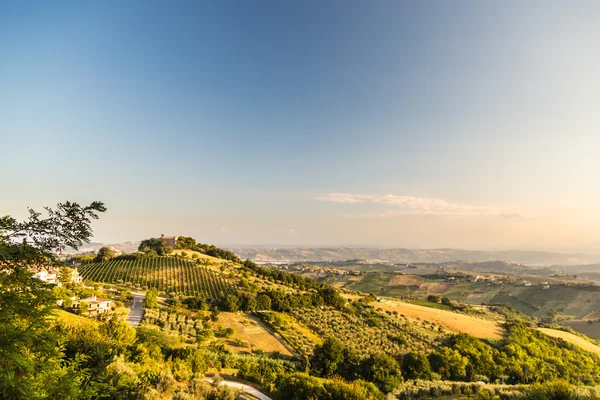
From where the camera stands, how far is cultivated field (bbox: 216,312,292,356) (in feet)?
136

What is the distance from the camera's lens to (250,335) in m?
46.8

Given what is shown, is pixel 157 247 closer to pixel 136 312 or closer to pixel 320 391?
pixel 136 312

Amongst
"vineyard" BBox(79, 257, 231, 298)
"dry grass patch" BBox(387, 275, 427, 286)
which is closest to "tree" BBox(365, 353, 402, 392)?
"vineyard" BBox(79, 257, 231, 298)

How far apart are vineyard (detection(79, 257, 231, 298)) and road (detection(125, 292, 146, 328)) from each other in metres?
10.0

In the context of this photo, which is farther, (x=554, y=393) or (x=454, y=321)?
(x=454, y=321)

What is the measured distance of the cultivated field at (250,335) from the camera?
41500 millimetres

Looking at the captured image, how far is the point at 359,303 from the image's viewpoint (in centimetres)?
7275

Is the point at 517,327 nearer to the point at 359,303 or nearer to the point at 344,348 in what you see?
the point at 359,303

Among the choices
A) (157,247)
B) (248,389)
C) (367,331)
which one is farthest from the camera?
(157,247)

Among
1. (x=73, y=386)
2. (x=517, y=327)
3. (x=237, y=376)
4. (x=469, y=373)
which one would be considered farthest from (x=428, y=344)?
(x=73, y=386)

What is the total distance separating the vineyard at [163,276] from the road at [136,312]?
10037mm

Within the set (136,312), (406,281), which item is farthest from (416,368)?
(406,281)

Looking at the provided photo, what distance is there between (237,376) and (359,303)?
169 ft

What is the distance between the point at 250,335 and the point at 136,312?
724 inches
